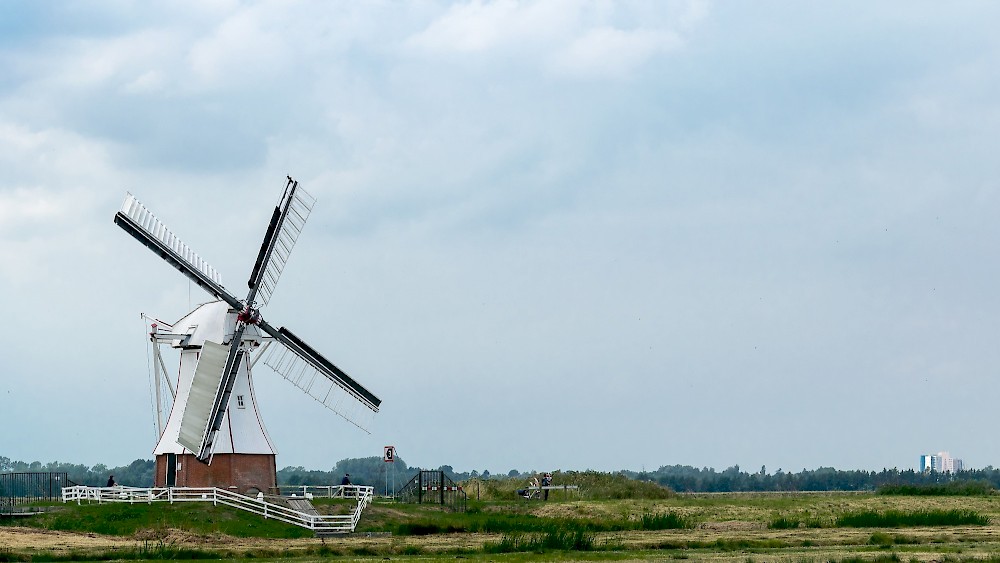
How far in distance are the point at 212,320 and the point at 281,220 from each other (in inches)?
227

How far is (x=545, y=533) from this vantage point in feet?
148

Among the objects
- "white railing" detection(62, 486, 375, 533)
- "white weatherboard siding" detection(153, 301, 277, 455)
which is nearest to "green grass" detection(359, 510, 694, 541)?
"white railing" detection(62, 486, 375, 533)

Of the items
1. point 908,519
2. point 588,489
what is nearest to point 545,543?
point 908,519

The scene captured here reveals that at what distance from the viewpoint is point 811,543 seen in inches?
1657

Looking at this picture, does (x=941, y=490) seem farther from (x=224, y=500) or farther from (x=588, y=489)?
(x=224, y=500)

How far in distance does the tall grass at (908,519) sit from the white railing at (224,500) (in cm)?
1940

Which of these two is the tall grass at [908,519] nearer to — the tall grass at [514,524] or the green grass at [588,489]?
the tall grass at [514,524]

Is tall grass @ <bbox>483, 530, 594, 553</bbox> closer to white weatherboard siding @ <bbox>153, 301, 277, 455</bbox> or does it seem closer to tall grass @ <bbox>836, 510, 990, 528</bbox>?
tall grass @ <bbox>836, 510, 990, 528</bbox>

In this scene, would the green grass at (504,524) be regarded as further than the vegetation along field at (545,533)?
Yes

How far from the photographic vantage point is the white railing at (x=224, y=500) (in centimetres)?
5144

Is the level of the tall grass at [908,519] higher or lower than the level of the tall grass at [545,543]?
higher

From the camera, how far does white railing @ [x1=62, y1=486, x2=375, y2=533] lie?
5144cm

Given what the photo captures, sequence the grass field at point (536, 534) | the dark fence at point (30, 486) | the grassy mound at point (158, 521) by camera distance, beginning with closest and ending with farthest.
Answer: the grass field at point (536, 534) < the grassy mound at point (158, 521) < the dark fence at point (30, 486)

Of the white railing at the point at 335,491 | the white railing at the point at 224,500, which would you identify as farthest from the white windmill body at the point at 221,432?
the white railing at the point at 224,500
